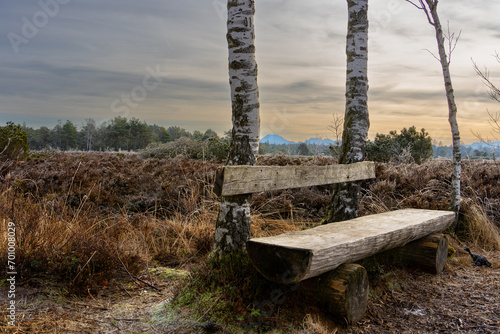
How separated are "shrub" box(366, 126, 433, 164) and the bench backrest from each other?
845 centimetres

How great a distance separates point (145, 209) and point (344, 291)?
5121mm

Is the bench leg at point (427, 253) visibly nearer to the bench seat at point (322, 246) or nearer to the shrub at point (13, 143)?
the bench seat at point (322, 246)

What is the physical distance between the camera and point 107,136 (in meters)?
32.7

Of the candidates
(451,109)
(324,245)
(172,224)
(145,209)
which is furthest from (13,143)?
(451,109)

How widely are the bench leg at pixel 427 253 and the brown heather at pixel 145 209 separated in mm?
1788

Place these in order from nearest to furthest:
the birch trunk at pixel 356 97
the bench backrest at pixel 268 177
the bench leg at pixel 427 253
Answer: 1. the bench backrest at pixel 268 177
2. the bench leg at pixel 427 253
3. the birch trunk at pixel 356 97

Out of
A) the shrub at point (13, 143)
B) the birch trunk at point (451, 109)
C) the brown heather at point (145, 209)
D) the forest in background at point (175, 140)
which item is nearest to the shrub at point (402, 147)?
the forest in background at point (175, 140)

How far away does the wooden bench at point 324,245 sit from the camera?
9.68 feet

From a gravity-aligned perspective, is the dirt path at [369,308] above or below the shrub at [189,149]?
below

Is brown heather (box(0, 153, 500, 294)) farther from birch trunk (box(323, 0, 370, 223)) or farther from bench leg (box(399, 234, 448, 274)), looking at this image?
bench leg (box(399, 234, 448, 274))

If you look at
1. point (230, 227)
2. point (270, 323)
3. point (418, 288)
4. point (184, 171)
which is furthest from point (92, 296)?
point (184, 171)

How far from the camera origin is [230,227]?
3865 millimetres

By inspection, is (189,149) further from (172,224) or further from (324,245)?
(324,245)

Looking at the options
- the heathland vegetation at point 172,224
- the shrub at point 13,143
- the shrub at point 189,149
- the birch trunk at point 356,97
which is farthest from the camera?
the shrub at point 189,149
